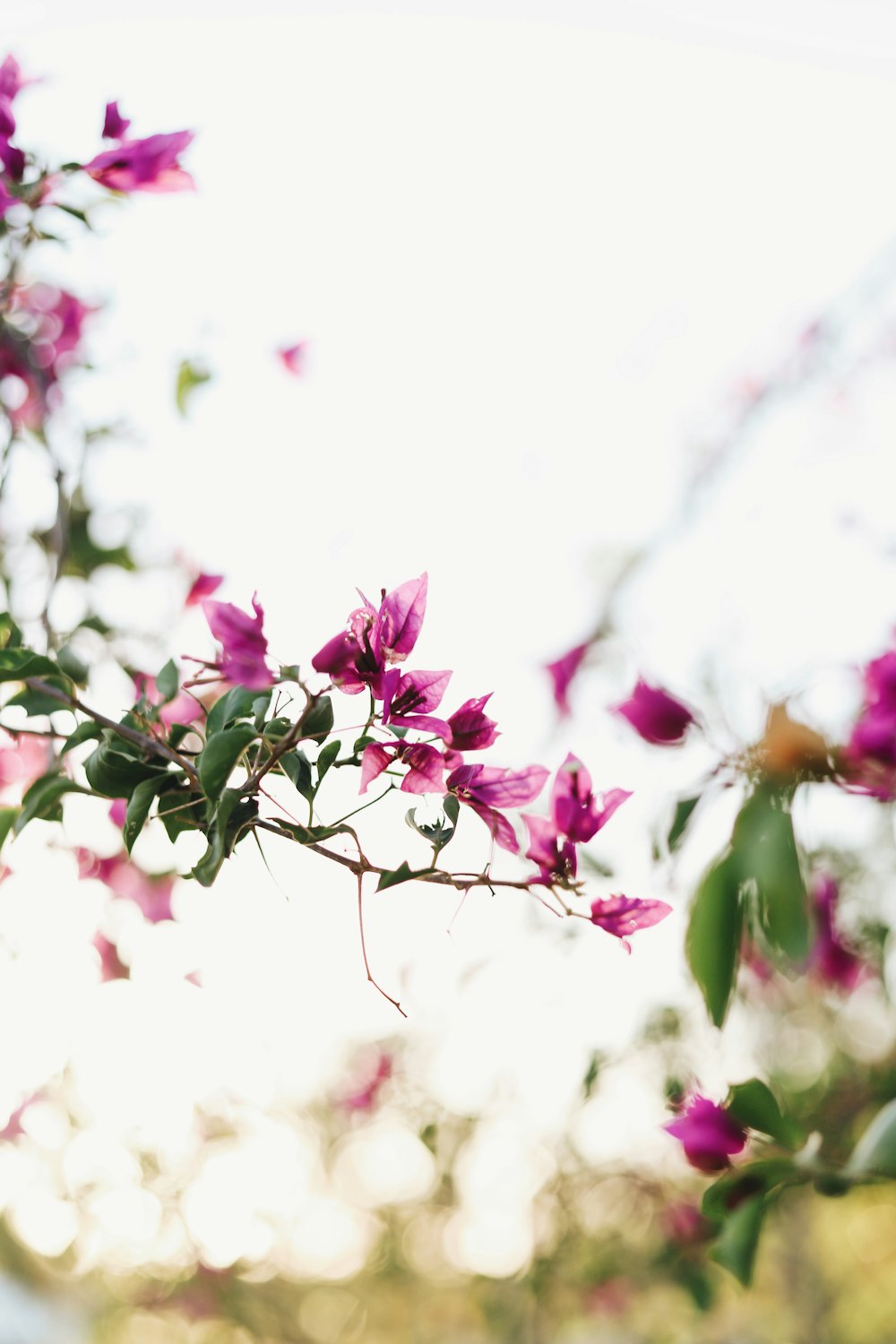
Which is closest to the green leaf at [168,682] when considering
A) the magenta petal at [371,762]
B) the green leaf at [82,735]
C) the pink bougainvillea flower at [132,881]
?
the green leaf at [82,735]

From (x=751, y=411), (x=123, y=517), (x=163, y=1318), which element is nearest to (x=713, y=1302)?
(x=123, y=517)

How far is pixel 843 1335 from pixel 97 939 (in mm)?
4330

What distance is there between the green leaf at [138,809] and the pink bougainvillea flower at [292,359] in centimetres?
128

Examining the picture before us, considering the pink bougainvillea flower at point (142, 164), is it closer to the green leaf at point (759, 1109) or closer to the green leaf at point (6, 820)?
the green leaf at point (6, 820)

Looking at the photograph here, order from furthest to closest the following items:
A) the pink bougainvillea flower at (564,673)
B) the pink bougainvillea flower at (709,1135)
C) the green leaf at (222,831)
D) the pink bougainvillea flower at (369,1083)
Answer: the pink bougainvillea flower at (369,1083)
the pink bougainvillea flower at (564,673)
the pink bougainvillea flower at (709,1135)
the green leaf at (222,831)

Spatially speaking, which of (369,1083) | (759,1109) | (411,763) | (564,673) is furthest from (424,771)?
(369,1083)

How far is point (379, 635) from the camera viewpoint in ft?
1.84

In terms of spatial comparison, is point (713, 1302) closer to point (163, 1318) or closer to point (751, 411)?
point (751, 411)

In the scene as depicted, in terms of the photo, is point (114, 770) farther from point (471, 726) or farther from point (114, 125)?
point (114, 125)

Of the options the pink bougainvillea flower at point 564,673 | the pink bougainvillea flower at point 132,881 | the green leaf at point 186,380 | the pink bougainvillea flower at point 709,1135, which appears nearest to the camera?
the pink bougainvillea flower at point 709,1135

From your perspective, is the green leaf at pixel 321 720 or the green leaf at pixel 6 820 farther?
the green leaf at pixel 6 820

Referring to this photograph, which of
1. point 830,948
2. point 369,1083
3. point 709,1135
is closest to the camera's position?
point 709,1135

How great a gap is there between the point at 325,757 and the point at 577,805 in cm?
16

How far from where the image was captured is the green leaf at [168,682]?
2.15 feet
